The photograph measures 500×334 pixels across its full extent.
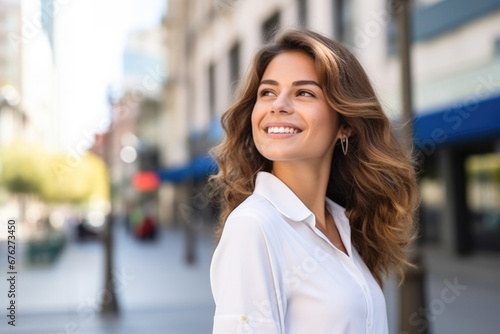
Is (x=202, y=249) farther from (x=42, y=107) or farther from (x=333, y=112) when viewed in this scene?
(x=42, y=107)

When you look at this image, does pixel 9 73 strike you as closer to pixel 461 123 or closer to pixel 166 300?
pixel 166 300

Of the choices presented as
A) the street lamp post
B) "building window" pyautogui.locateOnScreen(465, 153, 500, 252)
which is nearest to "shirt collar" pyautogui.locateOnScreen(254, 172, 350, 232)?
the street lamp post

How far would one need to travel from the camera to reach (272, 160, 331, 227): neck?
77.2 inches

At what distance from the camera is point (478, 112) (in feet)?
37.3

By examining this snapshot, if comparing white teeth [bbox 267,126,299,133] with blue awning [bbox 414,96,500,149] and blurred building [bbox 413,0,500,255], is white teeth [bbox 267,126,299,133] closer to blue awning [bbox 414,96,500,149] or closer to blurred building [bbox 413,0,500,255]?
blue awning [bbox 414,96,500,149]

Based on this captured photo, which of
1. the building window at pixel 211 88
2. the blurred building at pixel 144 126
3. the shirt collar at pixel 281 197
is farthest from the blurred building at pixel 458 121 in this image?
the blurred building at pixel 144 126

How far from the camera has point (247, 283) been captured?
1524 millimetres

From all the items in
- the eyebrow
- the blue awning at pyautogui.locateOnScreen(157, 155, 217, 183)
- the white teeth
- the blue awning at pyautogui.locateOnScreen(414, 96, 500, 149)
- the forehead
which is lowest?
the blue awning at pyautogui.locateOnScreen(157, 155, 217, 183)

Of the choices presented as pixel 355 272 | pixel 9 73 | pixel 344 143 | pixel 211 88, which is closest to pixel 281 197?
pixel 355 272

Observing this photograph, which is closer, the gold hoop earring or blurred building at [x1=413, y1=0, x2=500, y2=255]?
the gold hoop earring

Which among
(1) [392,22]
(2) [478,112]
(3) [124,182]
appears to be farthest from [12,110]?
(2) [478,112]

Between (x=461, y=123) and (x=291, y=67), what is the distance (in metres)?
10.9

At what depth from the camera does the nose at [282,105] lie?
186 cm

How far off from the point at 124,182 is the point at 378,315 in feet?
244
